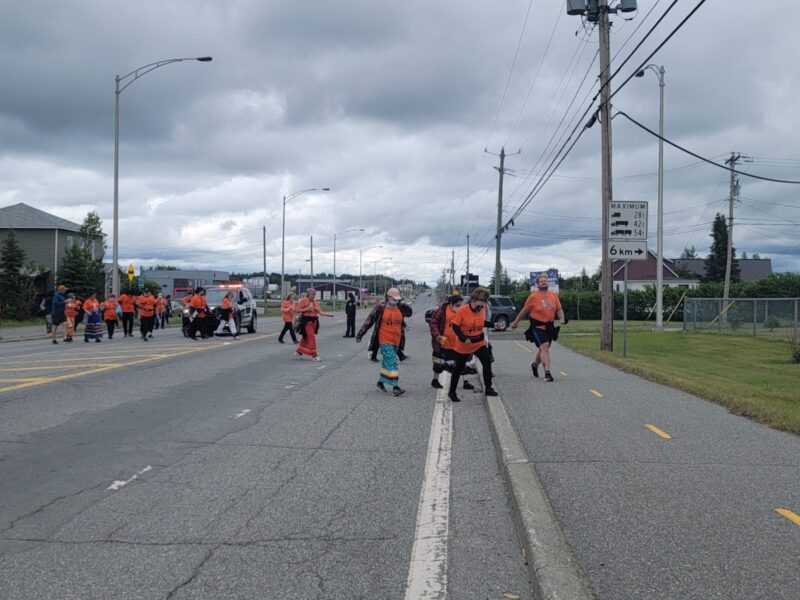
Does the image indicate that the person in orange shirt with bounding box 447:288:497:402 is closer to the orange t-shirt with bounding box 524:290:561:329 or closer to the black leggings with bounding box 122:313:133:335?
the orange t-shirt with bounding box 524:290:561:329

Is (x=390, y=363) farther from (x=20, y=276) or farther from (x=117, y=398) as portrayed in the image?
(x=20, y=276)

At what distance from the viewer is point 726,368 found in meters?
18.7

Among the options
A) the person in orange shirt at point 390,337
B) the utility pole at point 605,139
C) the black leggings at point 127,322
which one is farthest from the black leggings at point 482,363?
the black leggings at point 127,322

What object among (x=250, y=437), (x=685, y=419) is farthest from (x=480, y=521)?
(x=685, y=419)

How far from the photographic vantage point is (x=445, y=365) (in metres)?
12.0

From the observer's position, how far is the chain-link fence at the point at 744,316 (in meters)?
32.4

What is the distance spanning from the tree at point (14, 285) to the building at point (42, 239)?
6.04m

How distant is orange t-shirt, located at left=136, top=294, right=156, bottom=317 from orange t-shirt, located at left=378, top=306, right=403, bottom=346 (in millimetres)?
13768

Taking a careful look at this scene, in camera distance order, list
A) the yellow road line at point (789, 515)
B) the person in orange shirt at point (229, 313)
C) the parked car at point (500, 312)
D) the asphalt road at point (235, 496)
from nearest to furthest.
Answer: the asphalt road at point (235, 496)
the yellow road line at point (789, 515)
the person in orange shirt at point (229, 313)
the parked car at point (500, 312)

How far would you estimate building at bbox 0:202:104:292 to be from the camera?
50.6 metres

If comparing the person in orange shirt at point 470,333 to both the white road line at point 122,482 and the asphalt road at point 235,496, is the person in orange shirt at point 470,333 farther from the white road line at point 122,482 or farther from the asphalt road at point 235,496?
the white road line at point 122,482

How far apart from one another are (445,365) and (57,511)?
7.23 metres

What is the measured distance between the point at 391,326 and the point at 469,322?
147 cm

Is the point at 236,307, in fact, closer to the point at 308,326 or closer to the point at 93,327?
the point at 93,327
